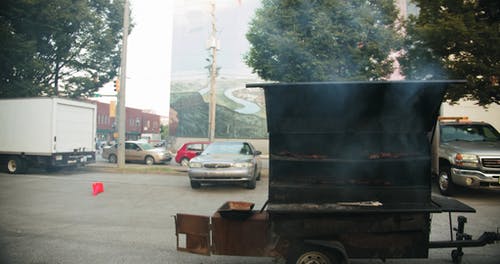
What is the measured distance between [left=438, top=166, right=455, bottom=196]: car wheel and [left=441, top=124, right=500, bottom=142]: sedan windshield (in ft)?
3.42

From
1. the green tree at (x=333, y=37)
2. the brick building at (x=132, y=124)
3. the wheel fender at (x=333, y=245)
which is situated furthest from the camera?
the brick building at (x=132, y=124)

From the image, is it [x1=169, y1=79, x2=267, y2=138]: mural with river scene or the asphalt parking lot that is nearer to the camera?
the asphalt parking lot

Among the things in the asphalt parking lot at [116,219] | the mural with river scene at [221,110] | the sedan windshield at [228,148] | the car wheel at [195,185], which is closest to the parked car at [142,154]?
the asphalt parking lot at [116,219]

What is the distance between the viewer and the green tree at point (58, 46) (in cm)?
1470

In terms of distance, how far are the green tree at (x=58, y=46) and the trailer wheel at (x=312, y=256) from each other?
13.0 meters

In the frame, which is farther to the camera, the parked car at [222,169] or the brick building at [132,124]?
the brick building at [132,124]

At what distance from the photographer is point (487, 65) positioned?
9195 mm

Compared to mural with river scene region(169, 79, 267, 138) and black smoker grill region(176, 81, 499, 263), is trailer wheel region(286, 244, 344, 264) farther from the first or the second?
mural with river scene region(169, 79, 267, 138)

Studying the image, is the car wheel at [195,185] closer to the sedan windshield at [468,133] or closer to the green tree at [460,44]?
the sedan windshield at [468,133]

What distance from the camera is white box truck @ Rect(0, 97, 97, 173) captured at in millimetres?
12852

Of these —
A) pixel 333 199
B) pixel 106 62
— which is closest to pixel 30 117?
pixel 106 62

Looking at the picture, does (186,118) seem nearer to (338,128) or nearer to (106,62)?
(106,62)

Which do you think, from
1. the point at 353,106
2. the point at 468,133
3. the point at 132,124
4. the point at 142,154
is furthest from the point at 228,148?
the point at 132,124

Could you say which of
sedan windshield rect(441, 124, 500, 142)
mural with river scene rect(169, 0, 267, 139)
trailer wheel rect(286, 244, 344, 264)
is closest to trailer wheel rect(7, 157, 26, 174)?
trailer wheel rect(286, 244, 344, 264)
